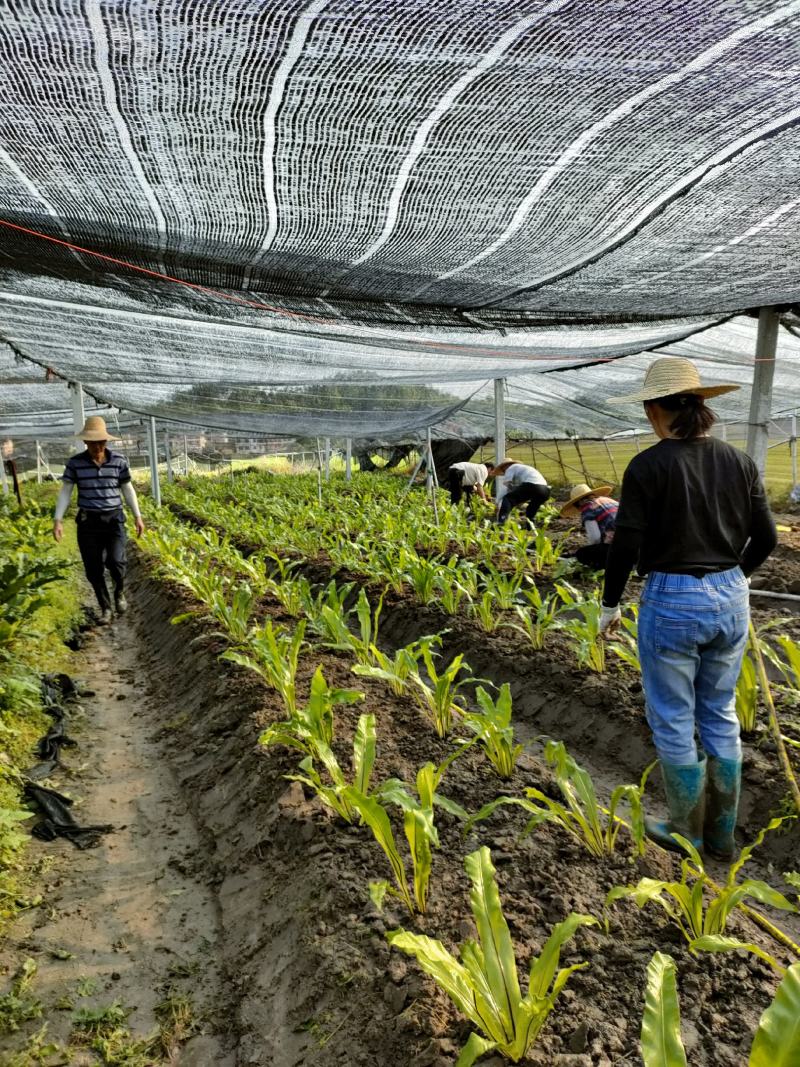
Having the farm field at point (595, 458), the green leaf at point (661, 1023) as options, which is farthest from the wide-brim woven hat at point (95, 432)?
the farm field at point (595, 458)

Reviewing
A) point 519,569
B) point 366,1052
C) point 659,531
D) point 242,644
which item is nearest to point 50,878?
point 366,1052

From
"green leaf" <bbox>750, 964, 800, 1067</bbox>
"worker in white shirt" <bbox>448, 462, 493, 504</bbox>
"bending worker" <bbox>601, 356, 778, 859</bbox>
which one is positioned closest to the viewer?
"green leaf" <bbox>750, 964, 800, 1067</bbox>

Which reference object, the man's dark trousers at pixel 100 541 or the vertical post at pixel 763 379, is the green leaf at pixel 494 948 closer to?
the vertical post at pixel 763 379

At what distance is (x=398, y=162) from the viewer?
1983mm

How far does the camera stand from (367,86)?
1574 millimetres

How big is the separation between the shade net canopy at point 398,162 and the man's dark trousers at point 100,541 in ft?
6.21

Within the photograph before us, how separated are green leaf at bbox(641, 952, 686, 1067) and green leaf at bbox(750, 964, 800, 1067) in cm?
14

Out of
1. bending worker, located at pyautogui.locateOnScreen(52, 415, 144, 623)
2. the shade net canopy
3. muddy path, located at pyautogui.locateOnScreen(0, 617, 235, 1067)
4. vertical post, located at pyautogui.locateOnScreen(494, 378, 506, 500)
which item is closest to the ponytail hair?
the shade net canopy

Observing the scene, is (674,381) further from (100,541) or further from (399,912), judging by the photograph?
(100,541)

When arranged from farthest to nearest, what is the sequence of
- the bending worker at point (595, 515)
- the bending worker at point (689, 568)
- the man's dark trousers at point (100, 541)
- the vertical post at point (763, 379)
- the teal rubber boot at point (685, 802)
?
the man's dark trousers at point (100, 541), the bending worker at point (595, 515), the vertical post at point (763, 379), the teal rubber boot at point (685, 802), the bending worker at point (689, 568)

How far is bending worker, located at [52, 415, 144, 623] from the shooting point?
5.69 metres

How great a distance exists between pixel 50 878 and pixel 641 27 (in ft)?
10.6

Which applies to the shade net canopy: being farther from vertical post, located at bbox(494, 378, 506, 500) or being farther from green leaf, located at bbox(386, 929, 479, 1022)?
vertical post, located at bbox(494, 378, 506, 500)

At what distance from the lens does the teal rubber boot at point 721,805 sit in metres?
2.53
